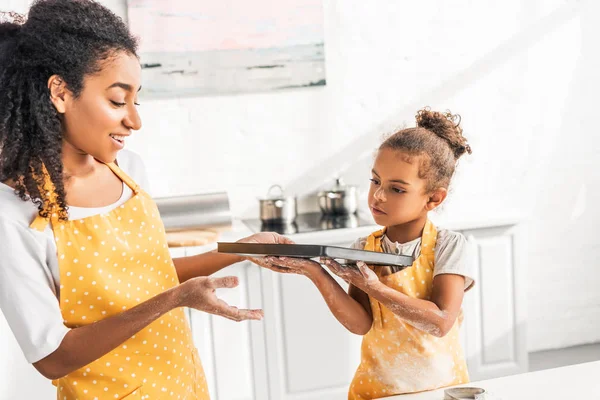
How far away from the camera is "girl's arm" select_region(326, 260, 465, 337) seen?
1.29 metres

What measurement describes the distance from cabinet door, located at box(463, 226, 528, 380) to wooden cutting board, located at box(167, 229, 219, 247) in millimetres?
1092

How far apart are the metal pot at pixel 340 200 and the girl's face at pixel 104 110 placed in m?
1.93

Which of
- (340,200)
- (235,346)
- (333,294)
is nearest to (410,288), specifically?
(333,294)

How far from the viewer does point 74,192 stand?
1.22m

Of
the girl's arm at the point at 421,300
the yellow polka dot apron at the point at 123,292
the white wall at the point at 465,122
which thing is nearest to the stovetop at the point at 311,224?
the white wall at the point at 465,122

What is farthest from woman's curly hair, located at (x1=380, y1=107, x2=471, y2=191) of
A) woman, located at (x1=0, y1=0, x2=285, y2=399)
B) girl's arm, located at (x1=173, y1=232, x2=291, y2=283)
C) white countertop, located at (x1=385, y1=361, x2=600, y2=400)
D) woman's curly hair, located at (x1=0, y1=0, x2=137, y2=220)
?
woman's curly hair, located at (x1=0, y1=0, x2=137, y2=220)

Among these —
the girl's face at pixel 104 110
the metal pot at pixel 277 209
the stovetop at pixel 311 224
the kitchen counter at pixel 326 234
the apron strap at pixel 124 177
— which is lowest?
the kitchen counter at pixel 326 234

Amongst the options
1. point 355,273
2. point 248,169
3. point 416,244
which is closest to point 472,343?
point 248,169

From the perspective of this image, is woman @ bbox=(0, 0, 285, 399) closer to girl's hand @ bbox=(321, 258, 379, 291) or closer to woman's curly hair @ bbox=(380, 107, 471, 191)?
girl's hand @ bbox=(321, 258, 379, 291)

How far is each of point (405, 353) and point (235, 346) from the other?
1.36 meters

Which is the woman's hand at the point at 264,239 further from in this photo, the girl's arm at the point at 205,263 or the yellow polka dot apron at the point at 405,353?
the yellow polka dot apron at the point at 405,353

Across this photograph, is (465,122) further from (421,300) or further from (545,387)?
(545,387)

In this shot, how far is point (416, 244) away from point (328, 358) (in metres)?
1.40

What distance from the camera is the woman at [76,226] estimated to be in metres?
1.10
